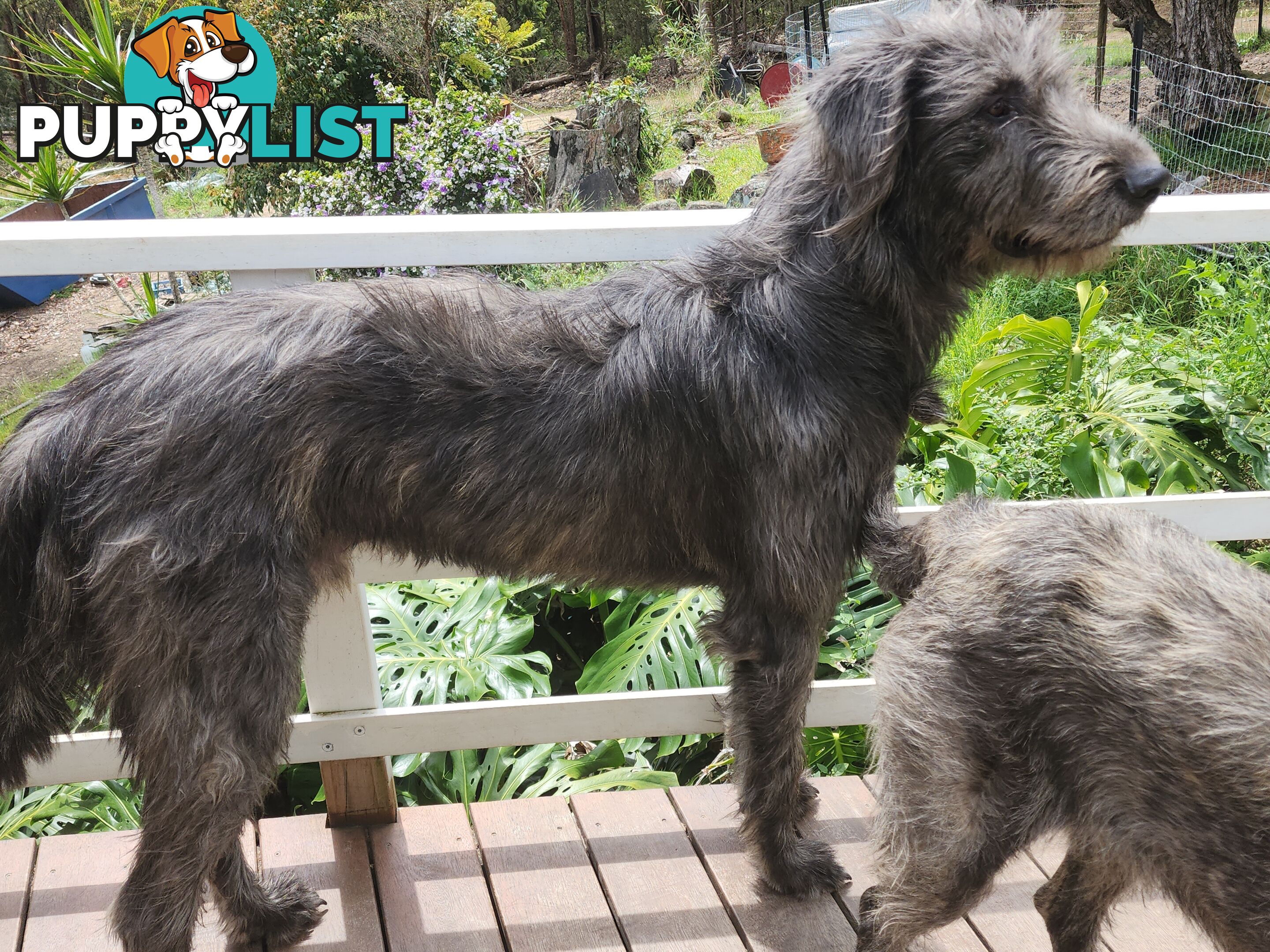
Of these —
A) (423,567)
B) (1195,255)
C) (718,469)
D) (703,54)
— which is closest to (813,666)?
(718,469)

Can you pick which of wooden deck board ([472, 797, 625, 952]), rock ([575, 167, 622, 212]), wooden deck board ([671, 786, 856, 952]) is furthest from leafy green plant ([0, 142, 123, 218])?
wooden deck board ([671, 786, 856, 952])

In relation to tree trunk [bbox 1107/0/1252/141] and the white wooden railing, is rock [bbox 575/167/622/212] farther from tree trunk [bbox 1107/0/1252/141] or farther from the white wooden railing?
the white wooden railing

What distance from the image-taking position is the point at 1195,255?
7566 mm

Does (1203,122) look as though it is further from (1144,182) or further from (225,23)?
(225,23)

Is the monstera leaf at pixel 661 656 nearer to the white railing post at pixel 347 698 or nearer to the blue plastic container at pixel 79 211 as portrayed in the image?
the white railing post at pixel 347 698

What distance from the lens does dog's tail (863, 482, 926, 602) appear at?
222 cm

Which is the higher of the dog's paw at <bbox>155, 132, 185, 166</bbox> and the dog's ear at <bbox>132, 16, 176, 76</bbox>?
the dog's ear at <bbox>132, 16, 176, 76</bbox>

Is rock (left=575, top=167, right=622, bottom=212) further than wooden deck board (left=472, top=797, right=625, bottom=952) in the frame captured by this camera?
Yes

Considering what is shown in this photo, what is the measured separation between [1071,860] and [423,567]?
1.59 meters

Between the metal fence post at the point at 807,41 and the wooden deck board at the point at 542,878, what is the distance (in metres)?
13.3

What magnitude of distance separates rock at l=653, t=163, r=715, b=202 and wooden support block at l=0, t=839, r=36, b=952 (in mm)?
10426

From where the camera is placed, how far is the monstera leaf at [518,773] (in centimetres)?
322

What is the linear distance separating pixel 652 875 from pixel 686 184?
1083 cm

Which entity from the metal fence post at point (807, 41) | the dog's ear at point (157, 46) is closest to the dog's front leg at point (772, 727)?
the dog's ear at point (157, 46)
